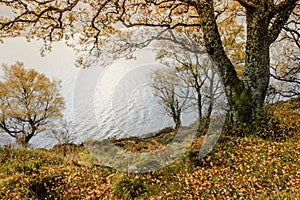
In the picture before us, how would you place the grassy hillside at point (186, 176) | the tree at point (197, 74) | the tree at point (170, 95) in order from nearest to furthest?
the grassy hillside at point (186, 176) → the tree at point (170, 95) → the tree at point (197, 74)

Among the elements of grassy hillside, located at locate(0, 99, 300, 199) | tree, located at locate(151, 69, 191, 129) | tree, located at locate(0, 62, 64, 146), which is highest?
tree, located at locate(0, 62, 64, 146)

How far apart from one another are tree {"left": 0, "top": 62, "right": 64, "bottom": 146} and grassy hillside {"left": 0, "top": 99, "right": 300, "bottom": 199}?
11448mm

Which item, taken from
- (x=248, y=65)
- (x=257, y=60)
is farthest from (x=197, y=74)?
(x=257, y=60)

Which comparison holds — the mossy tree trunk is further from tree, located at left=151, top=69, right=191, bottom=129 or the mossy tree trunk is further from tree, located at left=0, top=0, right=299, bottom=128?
tree, located at left=151, top=69, right=191, bottom=129

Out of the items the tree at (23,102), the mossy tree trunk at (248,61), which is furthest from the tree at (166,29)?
the tree at (23,102)

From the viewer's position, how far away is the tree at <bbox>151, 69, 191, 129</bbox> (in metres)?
5.88

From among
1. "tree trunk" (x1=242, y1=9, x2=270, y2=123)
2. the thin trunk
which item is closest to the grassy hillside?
the thin trunk

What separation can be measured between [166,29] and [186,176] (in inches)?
226

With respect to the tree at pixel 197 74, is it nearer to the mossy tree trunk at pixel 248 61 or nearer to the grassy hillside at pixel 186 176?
the mossy tree trunk at pixel 248 61

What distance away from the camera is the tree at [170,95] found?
5883 mm

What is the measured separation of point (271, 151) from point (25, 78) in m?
16.1

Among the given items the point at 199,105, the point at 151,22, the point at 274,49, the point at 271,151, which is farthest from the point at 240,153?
the point at 274,49

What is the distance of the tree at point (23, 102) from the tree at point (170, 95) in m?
13.9

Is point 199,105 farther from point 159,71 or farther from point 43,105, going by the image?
point 43,105
